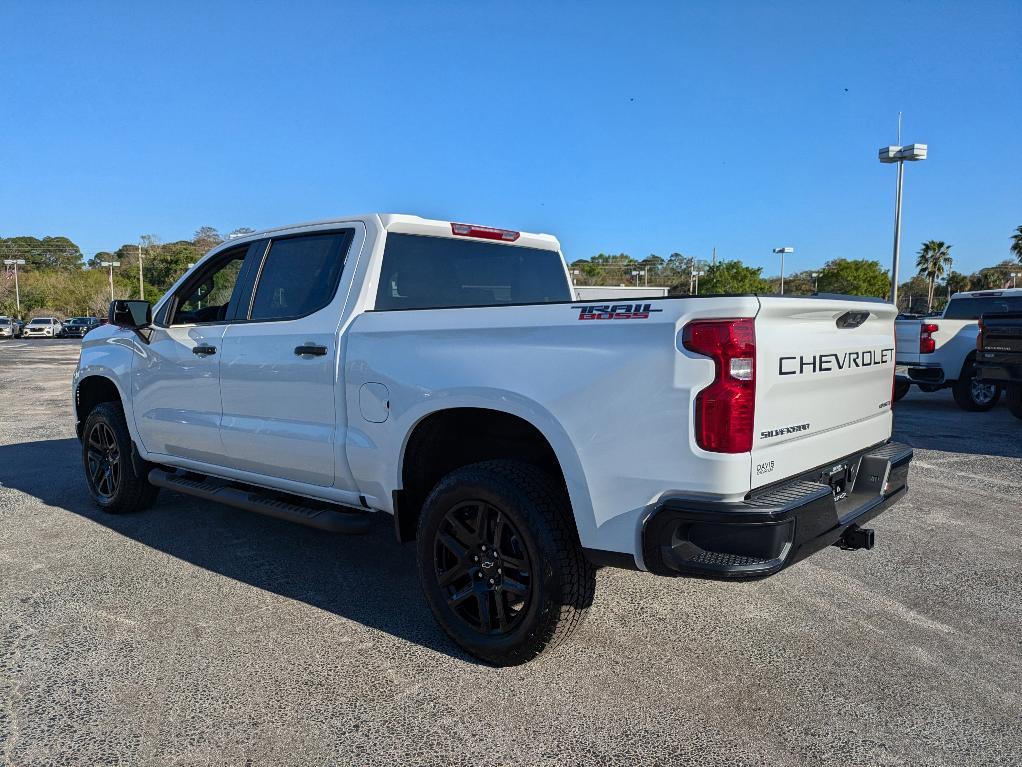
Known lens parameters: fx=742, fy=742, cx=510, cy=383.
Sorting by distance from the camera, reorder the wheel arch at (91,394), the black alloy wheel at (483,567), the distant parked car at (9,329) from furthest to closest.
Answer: the distant parked car at (9,329) < the wheel arch at (91,394) < the black alloy wheel at (483,567)

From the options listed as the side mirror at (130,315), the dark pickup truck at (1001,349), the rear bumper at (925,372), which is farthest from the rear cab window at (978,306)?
the side mirror at (130,315)

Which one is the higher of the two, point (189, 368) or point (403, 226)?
point (403, 226)

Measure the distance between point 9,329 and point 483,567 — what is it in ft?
191

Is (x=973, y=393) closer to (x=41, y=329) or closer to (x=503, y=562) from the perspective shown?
(x=503, y=562)

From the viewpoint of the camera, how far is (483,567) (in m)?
3.21

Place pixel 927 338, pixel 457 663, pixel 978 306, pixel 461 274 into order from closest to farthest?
pixel 457 663, pixel 461 274, pixel 927 338, pixel 978 306

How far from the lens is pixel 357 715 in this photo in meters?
2.81

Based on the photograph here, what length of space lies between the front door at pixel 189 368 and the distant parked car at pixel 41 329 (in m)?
53.9

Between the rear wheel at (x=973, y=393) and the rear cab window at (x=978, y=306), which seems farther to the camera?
Result: the rear cab window at (x=978, y=306)

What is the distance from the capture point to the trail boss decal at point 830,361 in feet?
9.12

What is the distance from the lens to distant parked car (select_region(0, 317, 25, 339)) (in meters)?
49.8

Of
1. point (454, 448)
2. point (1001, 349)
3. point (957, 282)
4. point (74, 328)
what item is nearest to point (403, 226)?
point (454, 448)

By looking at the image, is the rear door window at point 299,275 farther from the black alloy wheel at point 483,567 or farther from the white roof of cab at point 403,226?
the black alloy wheel at point 483,567

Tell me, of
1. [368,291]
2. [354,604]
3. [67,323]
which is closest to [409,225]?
[368,291]
